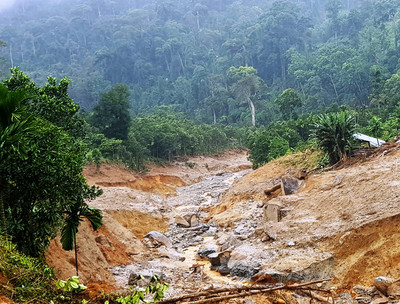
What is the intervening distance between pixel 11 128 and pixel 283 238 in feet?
31.1

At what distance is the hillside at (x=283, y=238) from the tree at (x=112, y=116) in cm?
1940

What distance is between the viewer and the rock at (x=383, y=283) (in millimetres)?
8391

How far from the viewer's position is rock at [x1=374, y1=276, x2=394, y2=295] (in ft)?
27.5

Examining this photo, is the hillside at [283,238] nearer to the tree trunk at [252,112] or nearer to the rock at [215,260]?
the rock at [215,260]

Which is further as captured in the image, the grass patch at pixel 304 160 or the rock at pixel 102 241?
the grass patch at pixel 304 160

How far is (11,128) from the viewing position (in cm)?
802

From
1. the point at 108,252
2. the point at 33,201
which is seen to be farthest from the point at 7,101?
the point at 108,252

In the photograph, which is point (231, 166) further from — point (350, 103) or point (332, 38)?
point (332, 38)

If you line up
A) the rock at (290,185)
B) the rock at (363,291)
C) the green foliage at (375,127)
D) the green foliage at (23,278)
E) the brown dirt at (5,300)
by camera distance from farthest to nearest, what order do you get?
the green foliage at (375,127)
the rock at (290,185)
the rock at (363,291)
the green foliage at (23,278)
the brown dirt at (5,300)

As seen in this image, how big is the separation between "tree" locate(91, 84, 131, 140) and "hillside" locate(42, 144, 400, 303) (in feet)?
63.7

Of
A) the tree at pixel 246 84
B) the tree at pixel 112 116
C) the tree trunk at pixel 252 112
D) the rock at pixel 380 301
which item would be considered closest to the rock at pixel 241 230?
the rock at pixel 380 301

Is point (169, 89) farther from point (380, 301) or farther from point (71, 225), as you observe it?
point (380, 301)

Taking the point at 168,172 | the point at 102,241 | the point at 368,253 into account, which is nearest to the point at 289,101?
the point at 168,172

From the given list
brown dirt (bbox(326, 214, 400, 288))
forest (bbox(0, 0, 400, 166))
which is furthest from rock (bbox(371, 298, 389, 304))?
forest (bbox(0, 0, 400, 166))
